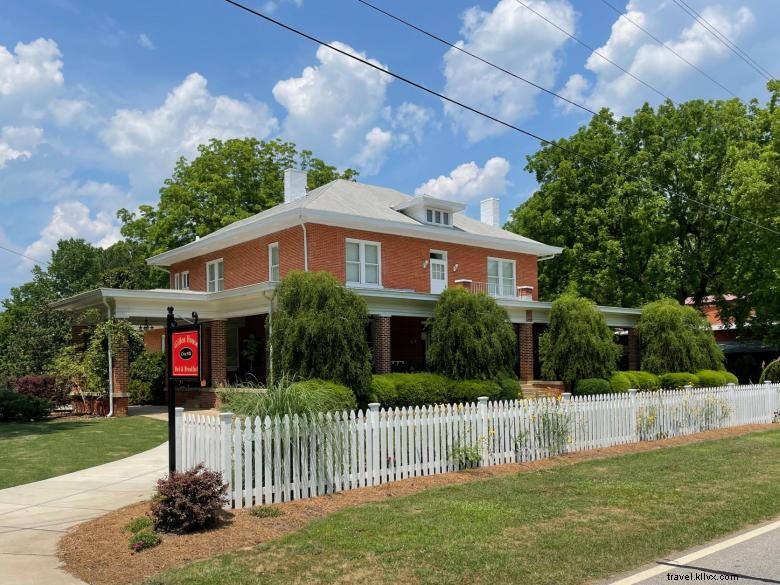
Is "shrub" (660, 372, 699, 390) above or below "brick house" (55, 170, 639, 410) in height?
below

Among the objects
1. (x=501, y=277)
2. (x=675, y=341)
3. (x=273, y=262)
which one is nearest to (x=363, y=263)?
(x=273, y=262)

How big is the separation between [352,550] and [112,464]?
7822 mm

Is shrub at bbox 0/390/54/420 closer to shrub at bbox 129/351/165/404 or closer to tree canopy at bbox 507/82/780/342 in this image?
shrub at bbox 129/351/165/404

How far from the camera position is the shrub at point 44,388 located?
872 inches

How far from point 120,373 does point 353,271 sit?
29.0ft

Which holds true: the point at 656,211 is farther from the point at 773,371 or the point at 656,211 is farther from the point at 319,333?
the point at 319,333

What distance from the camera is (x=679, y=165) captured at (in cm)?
3738

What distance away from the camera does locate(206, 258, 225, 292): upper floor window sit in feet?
99.0

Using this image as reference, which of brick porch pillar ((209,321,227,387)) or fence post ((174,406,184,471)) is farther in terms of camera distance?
brick porch pillar ((209,321,227,387))

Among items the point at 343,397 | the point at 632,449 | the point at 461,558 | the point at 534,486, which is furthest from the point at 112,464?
the point at 632,449

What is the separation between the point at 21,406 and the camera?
817 inches

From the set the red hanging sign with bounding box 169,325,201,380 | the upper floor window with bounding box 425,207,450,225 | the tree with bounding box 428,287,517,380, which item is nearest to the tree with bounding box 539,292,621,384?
the tree with bounding box 428,287,517,380

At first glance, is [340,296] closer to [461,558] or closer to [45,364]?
[461,558]

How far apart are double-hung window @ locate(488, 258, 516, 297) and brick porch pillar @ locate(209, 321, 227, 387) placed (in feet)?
38.4
